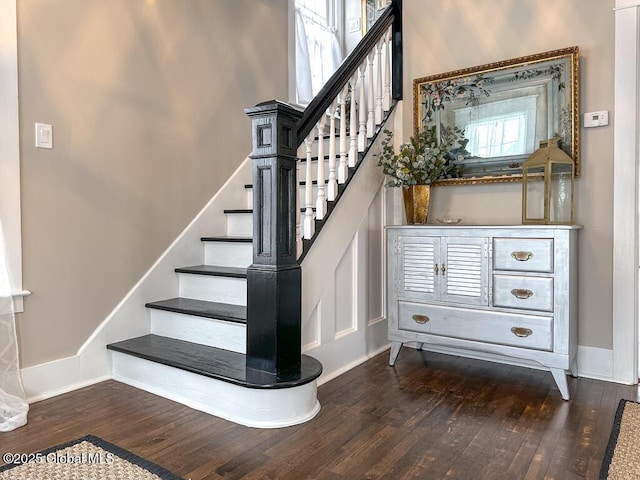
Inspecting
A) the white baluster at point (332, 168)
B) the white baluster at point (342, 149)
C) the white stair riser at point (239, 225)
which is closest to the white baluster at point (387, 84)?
the white baluster at point (342, 149)

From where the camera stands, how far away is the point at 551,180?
8.79ft

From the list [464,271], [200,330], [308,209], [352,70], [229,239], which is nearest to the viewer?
[308,209]

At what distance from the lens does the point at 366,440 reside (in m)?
1.89

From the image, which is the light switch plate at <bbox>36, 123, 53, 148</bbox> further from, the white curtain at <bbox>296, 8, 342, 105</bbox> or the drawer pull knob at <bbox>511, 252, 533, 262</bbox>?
the drawer pull knob at <bbox>511, 252, 533, 262</bbox>

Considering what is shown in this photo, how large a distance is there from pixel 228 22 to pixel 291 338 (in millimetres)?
2382

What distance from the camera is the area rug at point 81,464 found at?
1588 millimetres

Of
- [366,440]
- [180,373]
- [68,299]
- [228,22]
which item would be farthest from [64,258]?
[228,22]

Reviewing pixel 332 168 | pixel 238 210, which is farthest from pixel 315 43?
pixel 332 168

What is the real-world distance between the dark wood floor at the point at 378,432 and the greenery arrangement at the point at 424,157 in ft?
4.08

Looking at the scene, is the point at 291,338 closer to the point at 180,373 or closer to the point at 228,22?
the point at 180,373

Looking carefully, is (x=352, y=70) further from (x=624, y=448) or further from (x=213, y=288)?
(x=624, y=448)

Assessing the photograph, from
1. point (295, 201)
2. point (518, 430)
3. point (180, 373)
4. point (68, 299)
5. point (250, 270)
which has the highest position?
point (295, 201)

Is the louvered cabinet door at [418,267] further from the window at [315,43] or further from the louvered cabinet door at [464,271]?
the window at [315,43]

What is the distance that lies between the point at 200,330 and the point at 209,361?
0.33 metres
